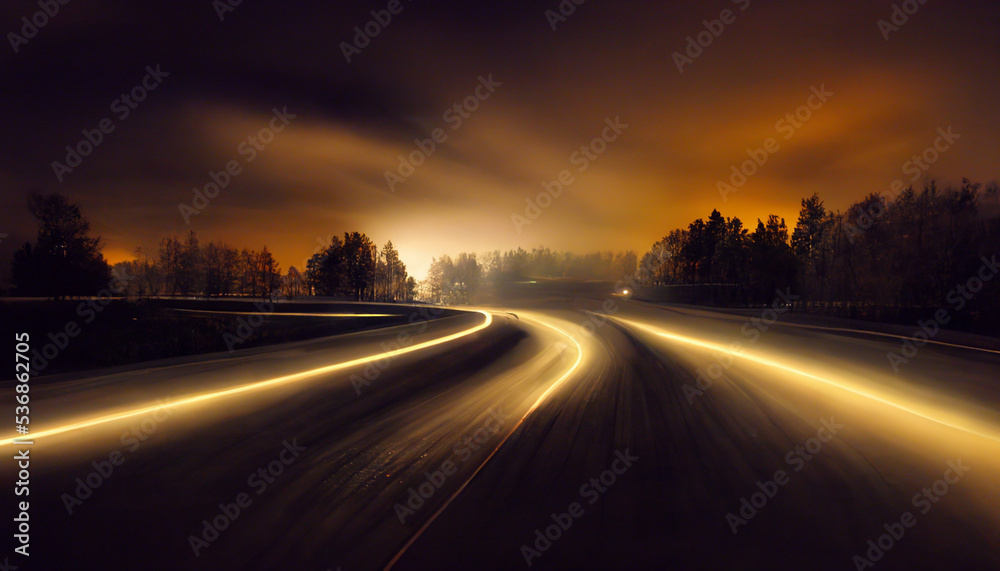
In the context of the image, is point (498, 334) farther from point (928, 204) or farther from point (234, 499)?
point (928, 204)

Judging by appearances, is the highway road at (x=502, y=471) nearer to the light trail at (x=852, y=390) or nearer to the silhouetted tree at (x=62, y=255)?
the light trail at (x=852, y=390)

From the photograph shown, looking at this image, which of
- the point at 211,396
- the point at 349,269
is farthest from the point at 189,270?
the point at 211,396

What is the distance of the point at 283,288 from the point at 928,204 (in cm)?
12761

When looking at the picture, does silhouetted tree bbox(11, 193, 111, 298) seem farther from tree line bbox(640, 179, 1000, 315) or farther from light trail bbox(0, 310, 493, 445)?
A: tree line bbox(640, 179, 1000, 315)

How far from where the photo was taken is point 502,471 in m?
4.56

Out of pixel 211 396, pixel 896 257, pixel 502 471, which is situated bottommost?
pixel 502 471

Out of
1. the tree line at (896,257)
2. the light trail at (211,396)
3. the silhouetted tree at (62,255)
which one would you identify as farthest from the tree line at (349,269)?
the light trail at (211,396)

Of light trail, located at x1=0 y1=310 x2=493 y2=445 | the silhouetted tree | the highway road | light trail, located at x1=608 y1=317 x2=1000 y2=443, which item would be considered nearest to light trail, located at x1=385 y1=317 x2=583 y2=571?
the highway road

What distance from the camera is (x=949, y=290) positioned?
3019 cm

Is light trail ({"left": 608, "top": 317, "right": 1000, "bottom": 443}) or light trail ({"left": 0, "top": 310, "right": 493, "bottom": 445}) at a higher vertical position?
light trail ({"left": 0, "top": 310, "right": 493, "bottom": 445})

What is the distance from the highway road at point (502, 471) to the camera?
10.8 feet

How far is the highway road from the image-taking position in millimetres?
3287

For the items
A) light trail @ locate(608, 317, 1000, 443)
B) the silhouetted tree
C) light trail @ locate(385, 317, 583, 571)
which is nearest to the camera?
light trail @ locate(385, 317, 583, 571)

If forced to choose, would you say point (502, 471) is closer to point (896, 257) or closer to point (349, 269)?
point (896, 257)
